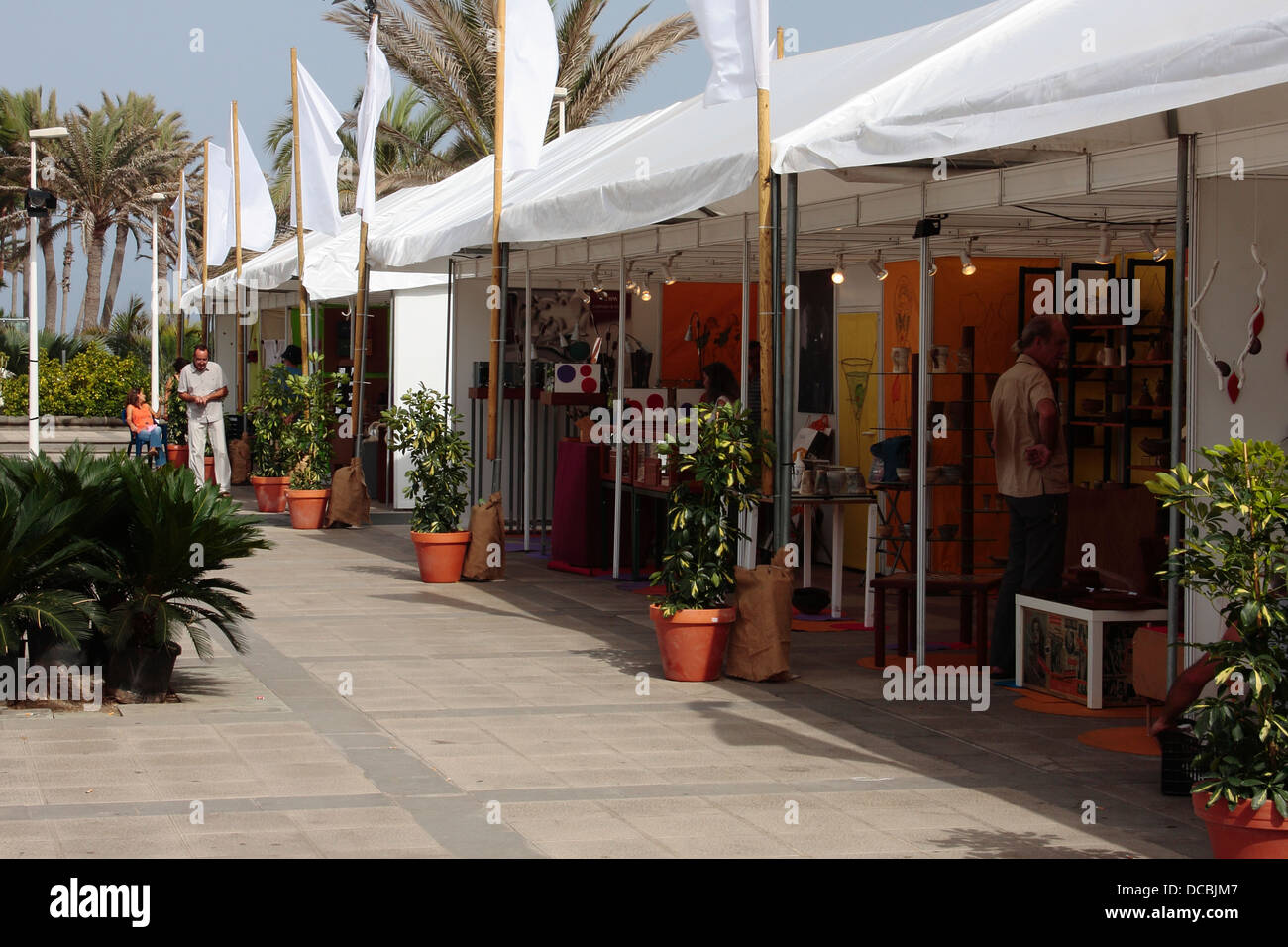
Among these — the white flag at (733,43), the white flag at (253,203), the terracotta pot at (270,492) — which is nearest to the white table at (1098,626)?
the white flag at (733,43)

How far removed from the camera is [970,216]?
9.18 meters

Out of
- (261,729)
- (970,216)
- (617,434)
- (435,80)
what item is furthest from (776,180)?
(435,80)

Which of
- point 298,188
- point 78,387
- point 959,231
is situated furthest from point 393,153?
point 959,231

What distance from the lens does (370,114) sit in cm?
1567

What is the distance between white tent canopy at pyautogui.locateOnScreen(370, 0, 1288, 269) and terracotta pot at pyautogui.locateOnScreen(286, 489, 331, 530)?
16.5 ft

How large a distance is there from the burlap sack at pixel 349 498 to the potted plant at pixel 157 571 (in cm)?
916

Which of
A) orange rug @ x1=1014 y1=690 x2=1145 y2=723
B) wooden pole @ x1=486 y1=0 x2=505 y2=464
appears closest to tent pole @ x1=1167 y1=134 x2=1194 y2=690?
orange rug @ x1=1014 y1=690 x2=1145 y2=723

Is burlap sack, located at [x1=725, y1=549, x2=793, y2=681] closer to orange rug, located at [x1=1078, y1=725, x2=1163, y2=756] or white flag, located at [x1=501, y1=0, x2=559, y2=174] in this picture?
orange rug, located at [x1=1078, y1=725, x2=1163, y2=756]

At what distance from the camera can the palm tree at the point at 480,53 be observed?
27.0 metres

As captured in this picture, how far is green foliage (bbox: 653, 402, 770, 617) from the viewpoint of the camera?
8.44 metres

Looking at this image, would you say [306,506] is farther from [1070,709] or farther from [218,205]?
[1070,709]

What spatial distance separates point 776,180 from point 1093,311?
444 cm

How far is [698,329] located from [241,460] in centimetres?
1006

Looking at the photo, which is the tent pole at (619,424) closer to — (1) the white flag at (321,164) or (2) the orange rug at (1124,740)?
(1) the white flag at (321,164)
